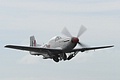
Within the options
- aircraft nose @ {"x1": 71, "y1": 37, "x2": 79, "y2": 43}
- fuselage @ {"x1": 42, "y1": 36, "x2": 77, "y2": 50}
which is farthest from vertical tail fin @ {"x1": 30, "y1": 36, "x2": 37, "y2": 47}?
aircraft nose @ {"x1": 71, "y1": 37, "x2": 79, "y2": 43}

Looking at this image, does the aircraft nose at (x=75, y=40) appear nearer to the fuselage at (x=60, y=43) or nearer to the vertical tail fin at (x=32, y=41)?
the fuselage at (x=60, y=43)

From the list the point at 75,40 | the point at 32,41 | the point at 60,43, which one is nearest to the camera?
the point at 75,40

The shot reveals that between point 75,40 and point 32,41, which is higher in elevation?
point 75,40

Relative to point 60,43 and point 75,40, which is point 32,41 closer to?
point 60,43

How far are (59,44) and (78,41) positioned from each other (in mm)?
5991

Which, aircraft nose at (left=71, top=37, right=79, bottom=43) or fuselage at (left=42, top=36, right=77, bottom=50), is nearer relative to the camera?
aircraft nose at (left=71, top=37, right=79, bottom=43)

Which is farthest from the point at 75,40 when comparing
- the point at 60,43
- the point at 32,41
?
the point at 32,41

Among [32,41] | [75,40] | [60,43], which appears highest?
[75,40]

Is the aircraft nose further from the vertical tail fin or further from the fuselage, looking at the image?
the vertical tail fin

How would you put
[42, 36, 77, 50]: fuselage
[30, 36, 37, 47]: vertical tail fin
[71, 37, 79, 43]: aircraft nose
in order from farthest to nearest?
1. [30, 36, 37, 47]: vertical tail fin
2. [42, 36, 77, 50]: fuselage
3. [71, 37, 79, 43]: aircraft nose

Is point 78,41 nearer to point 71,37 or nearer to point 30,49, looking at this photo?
point 71,37

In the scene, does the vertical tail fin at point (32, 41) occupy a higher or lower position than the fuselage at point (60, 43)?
lower

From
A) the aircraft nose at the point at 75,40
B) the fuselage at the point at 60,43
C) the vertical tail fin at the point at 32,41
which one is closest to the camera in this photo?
the aircraft nose at the point at 75,40

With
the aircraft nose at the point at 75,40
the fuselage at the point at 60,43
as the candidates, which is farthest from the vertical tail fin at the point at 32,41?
the aircraft nose at the point at 75,40
